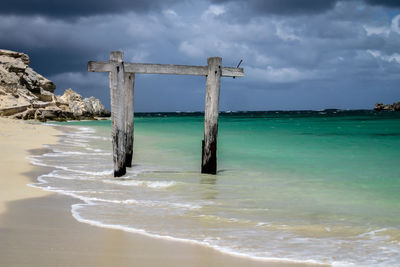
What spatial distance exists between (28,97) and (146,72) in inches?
1617

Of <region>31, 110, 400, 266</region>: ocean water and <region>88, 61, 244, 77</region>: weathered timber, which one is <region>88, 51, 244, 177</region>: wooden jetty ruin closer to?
<region>88, 61, 244, 77</region>: weathered timber

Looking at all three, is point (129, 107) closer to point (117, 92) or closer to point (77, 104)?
point (117, 92)

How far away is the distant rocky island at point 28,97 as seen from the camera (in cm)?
4181

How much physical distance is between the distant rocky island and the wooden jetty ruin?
34.2m

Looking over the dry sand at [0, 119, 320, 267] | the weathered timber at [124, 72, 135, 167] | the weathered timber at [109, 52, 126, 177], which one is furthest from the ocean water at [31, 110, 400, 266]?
the weathered timber at [109, 52, 126, 177]

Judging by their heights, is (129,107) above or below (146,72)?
below

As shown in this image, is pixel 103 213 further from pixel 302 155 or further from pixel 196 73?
pixel 302 155

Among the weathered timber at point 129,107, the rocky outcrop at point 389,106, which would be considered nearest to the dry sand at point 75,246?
the weathered timber at point 129,107

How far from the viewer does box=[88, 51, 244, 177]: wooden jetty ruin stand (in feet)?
28.7

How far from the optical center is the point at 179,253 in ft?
13.1

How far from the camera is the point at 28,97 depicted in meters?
46.2

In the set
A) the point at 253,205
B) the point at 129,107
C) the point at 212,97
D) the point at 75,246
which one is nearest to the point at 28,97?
the point at 129,107

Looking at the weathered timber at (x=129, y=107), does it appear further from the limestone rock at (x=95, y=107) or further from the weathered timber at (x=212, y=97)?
the limestone rock at (x=95, y=107)

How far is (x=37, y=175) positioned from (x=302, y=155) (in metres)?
10.3
